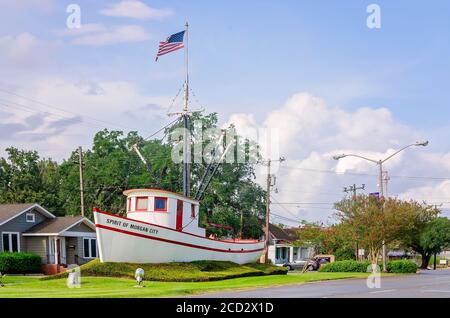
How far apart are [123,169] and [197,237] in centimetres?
2649

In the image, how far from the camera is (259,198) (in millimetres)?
68250

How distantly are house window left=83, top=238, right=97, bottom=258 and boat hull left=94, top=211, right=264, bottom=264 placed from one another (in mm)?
18327

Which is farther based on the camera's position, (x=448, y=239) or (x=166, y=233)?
(x=448, y=239)

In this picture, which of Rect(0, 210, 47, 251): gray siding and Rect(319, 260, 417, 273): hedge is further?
Rect(0, 210, 47, 251): gray siding

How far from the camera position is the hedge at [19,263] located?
1827 inches

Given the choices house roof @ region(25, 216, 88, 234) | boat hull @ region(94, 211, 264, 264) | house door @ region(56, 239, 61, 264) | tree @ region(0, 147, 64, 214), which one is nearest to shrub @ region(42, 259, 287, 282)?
boat hull @ region(94, 211, 264, 264)

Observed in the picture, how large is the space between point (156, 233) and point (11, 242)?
62.1 ft

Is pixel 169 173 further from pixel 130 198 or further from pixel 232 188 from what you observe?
pixel 130 198

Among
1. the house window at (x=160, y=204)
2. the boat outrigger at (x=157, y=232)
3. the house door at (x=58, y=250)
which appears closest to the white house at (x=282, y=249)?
the house door at (x=58, y=250)

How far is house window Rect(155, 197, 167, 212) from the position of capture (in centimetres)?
3781

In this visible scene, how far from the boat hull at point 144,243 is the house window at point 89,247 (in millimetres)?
18327

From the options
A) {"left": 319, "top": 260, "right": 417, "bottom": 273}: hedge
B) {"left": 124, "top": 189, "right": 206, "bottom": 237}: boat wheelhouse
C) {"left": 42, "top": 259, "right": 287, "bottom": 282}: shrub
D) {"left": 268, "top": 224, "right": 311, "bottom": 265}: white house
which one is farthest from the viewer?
{"left": 268, "top": 224, "right": 311, "bottom": 265}: white house

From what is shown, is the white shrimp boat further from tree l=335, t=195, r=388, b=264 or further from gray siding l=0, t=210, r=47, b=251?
gray siding l=0, t=210, r=47, b=251
